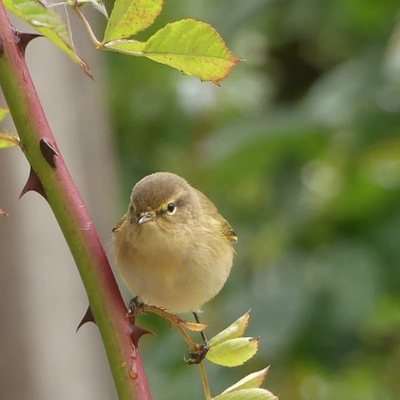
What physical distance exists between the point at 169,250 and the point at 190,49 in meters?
1.48

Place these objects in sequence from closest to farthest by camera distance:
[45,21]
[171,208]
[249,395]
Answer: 1. [45,21]
2. [249,395]
3. [171,208]

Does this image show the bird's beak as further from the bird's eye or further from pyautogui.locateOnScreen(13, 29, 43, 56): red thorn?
pyautogui.locateOnScreen(13, 29, 43, 56): red thorn

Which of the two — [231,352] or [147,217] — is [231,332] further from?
[147,217]

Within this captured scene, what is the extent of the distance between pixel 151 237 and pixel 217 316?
2.64m

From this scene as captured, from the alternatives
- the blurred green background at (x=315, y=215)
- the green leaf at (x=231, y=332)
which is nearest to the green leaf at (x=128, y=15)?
the green leaf at (x=231, y=332)

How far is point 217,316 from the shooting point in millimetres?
4895

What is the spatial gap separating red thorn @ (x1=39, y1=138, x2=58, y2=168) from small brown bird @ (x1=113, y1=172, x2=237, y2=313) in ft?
4.16

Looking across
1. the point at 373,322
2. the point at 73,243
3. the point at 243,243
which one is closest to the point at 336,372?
the point at 373,322

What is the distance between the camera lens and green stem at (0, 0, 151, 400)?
32.5 inches

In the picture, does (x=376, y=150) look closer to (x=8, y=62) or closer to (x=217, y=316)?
(x=217, y=316)

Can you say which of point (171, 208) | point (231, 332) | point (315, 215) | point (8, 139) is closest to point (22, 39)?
point (8, 139)

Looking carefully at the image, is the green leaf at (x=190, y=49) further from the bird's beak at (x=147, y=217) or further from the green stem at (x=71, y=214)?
the bird's beak at (x=147, y=217)

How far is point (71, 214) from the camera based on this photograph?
33.1 inches

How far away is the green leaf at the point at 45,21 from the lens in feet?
2.37
